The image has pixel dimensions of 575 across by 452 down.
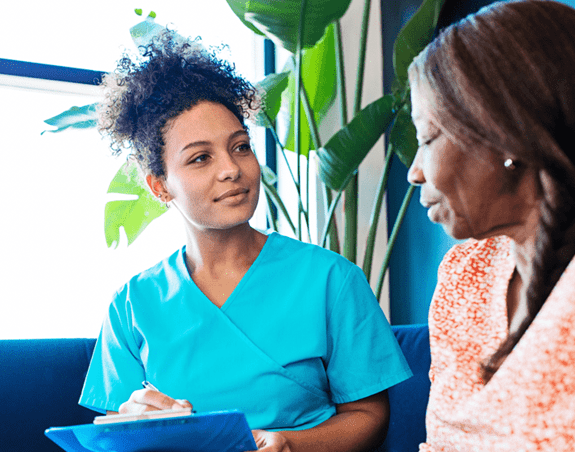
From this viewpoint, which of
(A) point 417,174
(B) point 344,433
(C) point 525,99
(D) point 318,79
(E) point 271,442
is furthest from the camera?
(D) point 318,79

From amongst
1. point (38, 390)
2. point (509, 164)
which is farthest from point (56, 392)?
point (509, 164)

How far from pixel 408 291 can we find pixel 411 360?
82 cm

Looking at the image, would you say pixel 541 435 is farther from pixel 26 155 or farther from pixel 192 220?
pixel 26 155

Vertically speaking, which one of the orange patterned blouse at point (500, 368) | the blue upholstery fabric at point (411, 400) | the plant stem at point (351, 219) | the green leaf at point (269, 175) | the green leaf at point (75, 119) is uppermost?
the green leaf at point (75, 119)

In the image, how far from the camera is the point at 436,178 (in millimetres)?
671

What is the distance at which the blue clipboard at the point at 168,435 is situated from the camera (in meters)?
0.82

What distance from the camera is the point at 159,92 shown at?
1292mm

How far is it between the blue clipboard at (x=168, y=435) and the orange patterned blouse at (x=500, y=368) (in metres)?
0.28

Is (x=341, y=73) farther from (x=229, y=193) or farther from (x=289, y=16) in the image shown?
(x=229, y=193)

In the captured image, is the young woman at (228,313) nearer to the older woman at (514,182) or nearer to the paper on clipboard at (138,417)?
the paper on clipboard at (138,417)

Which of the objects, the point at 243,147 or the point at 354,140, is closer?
the point at 243,147

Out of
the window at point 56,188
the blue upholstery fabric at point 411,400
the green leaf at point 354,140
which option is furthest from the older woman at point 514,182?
the window at point 56,188

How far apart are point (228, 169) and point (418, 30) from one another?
33.9 inches

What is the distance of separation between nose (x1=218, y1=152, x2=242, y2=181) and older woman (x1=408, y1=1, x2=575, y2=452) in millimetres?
523
